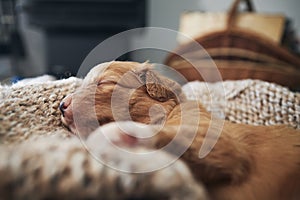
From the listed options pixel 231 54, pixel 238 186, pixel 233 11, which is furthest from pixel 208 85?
pixel 233 11

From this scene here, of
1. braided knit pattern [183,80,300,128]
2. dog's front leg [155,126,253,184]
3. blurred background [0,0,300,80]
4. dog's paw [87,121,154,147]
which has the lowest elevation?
blurred background [0,0,300,80]

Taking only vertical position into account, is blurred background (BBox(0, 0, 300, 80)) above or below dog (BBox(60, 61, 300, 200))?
below

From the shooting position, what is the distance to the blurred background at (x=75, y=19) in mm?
1905

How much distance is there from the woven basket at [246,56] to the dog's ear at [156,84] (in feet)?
1.82

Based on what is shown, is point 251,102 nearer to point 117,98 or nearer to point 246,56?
point 117,98

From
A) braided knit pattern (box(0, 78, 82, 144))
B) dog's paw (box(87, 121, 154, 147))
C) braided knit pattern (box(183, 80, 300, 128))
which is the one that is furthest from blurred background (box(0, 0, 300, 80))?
dog's paw (box(87, 121, 154, 147))

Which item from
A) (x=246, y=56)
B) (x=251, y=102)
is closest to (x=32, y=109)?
(x=251, y=102)

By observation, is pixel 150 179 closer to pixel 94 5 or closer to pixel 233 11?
pixel 233 11

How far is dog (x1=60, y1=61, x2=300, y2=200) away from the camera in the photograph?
1.08 ft

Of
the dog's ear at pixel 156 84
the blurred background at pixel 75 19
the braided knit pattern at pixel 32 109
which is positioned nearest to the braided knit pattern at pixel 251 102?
the dog's ear at pixel 156 84

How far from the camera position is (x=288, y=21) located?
169 cm

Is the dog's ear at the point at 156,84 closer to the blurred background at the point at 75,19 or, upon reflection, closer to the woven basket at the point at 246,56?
the woven basket at the point at 246,56

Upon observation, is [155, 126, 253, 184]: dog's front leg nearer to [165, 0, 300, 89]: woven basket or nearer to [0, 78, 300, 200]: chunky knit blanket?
[0, 78, 300, 200]: chunky knit blanket

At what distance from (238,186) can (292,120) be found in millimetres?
281
